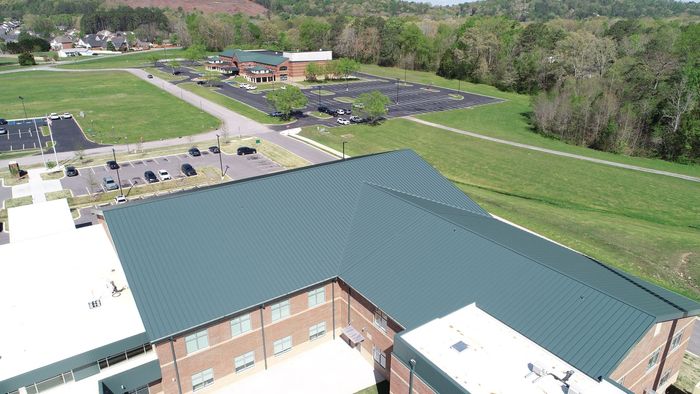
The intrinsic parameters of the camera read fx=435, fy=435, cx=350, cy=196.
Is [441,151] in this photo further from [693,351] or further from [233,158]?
[693,351]

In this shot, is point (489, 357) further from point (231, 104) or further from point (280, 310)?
point (231, 104)

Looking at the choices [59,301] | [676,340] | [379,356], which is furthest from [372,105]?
[59,301]

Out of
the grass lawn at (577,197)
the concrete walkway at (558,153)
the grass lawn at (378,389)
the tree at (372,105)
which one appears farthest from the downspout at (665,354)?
the tree at (372,105)

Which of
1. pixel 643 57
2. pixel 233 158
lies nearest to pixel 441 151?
pixel 233 158

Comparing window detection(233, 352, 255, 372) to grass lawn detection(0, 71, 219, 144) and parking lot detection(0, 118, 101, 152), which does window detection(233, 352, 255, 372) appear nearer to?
parking lot detection(0, 118, 101, 152)

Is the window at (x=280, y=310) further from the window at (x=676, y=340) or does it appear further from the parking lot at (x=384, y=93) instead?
the parking lot at (x=384, y=93)

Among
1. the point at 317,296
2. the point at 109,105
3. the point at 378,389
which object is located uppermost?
the point at 317,296
